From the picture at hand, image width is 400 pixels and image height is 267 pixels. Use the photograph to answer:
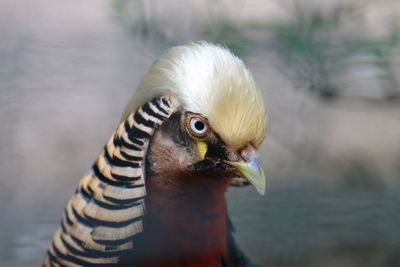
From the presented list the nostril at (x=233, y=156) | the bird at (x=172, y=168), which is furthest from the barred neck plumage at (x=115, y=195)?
the nostril at (x=233, y=156)

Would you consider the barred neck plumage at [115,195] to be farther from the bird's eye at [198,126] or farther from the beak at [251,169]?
the beak at [251,169]

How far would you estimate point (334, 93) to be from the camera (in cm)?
134

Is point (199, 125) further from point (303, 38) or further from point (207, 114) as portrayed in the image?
point (303, 38)

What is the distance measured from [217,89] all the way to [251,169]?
0.56 ft

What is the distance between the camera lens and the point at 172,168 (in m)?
1.41

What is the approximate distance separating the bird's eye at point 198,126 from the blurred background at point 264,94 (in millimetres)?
133

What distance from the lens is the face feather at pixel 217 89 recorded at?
127 centimetres

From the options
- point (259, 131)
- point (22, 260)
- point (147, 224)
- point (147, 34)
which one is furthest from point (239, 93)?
point (22, 260)

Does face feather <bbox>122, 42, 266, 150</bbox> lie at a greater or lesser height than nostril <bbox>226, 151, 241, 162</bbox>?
greater

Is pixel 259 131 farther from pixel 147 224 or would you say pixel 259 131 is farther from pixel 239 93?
pixel 147 224

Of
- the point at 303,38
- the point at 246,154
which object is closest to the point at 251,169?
the point at 246,154

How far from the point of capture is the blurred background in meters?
1.19

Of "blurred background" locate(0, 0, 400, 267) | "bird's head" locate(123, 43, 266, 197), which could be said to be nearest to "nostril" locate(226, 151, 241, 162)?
"bird's head" locate(123, 43, 266, 197)

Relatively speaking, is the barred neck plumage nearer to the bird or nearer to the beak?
the bird
